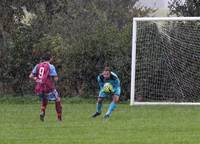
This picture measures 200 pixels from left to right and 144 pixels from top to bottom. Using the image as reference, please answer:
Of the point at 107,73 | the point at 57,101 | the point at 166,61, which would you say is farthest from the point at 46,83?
the point at 166,61

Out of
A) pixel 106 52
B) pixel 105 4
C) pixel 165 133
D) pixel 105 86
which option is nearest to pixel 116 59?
pixel 106 52

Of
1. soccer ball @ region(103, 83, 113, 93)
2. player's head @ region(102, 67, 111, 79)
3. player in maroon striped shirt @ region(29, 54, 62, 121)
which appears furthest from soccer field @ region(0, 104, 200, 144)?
player's head @ region(102, 67, 111, 79)

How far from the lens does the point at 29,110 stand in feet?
86.1

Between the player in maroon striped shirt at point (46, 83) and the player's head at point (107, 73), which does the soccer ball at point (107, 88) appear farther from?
the player in maroon striped shirt at point (46, 83)

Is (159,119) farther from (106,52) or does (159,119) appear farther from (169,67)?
(106,52)

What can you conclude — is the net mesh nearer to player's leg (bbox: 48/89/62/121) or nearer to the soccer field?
the soccer field

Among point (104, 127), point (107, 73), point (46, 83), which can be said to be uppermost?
point (107, 73)

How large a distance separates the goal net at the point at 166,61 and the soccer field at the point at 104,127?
239 cm

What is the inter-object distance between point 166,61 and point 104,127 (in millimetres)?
10969

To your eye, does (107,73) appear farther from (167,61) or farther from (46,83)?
(167,61)

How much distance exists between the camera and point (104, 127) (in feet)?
62.7

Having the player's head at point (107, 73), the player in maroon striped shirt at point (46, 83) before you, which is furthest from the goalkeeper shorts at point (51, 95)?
the player's head at point (107, 73)

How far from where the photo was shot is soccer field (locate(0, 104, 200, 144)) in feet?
53.4

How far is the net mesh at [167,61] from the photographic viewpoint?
29281 mm
